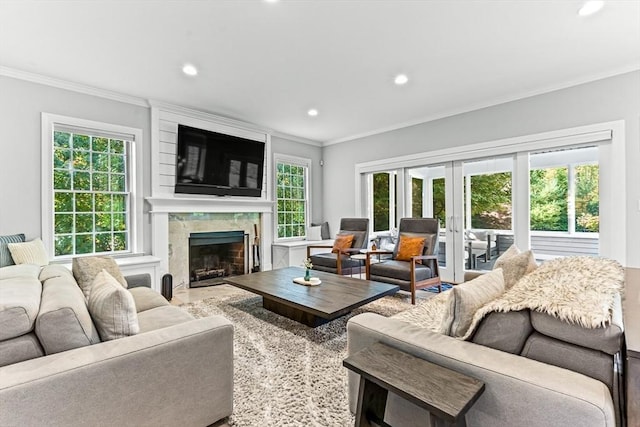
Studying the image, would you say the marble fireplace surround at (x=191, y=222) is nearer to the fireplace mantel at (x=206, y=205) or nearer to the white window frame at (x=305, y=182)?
the fireplace mantel at (x=206, y=205)

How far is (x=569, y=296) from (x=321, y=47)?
8.71 ft

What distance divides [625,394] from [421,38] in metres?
2.70

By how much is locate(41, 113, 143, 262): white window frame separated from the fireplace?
30.6 inches

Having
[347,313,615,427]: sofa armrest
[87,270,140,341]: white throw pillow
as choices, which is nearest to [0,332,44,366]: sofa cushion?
[87,270,140,341]: white throw pillow

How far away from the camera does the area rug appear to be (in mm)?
1625

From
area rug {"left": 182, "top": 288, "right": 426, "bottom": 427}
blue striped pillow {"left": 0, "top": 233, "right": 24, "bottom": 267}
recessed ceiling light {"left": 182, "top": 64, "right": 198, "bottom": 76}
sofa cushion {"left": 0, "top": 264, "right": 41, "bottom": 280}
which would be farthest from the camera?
recessed ceiling light {"left": 182, "top": 64, "right": 198, "bottom": 76}

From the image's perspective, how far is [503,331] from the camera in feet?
3.83

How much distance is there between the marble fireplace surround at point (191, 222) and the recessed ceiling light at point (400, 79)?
2.94 meters

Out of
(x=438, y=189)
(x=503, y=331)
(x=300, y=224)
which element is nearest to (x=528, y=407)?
(x=503, y=331)

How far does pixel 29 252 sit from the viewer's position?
2.93 m

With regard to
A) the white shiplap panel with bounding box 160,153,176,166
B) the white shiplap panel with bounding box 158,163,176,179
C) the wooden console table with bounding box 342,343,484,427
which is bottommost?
the wooden console table with bounding box 342,343,484,427

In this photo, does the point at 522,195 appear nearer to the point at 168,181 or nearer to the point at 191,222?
the point at 191,222

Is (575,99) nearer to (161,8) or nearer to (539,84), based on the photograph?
(539,84)

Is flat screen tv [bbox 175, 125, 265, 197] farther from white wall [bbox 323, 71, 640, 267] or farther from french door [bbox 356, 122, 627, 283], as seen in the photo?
french door [bbox 356, 122, 627, 283]
